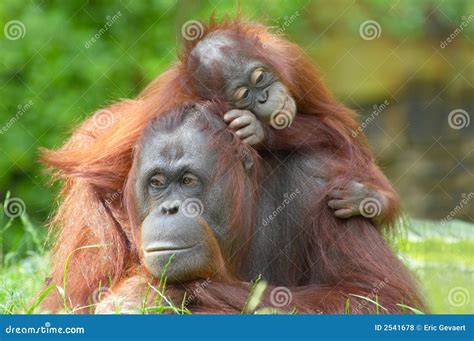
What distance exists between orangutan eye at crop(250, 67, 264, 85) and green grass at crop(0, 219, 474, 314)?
1541 mm

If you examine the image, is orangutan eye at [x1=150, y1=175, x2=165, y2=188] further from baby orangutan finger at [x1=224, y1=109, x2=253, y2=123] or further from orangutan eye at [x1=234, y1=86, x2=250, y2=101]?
orangutan eye at [x1=234, y1=86, x2=250, y2=101]

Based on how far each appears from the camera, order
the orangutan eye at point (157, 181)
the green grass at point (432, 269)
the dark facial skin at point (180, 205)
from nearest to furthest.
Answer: the dark facial skin at point (180, 205)
the orangutan eye at point (157, 181)
the green grass at point (432, 269)

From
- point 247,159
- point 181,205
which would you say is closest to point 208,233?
point 181,205

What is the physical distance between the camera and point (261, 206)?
484 cm

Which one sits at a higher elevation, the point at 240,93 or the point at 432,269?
the point at 240,93

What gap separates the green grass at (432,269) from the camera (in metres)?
5.47

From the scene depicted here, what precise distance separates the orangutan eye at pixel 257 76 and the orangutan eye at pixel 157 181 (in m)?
0.73

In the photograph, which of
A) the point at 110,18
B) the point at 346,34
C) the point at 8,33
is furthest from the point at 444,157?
the point at 8,33

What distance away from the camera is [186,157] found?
4465mm

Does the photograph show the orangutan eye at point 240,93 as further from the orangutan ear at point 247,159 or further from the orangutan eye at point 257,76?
the orangutan ear at point 247,159

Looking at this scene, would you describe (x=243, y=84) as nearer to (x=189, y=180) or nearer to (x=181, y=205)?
(x=189, y=180)

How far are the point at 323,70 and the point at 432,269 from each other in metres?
2.14

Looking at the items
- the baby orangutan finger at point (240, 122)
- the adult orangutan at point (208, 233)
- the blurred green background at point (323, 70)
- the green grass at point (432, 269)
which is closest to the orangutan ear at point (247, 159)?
the adult orangutan at point (208, 233)

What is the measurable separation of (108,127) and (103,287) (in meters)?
0.95
